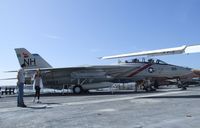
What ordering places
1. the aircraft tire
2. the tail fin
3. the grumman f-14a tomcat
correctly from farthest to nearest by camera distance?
the tail fin < the aircraft tire < the grumman f-14a tomcat

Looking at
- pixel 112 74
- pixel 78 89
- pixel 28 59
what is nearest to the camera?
pixel 112 74

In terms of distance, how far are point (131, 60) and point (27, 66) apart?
1193cm

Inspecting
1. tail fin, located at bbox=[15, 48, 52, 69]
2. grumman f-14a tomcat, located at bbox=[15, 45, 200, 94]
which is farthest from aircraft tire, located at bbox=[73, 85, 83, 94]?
tail fin, located at bbox=[15, 48, 52, 69]

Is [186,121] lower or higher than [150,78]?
lower

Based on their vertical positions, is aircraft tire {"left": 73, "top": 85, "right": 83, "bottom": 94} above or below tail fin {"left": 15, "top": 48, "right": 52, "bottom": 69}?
below

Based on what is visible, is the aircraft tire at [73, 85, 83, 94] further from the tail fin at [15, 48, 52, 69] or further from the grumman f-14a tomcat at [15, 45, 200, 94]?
the tail fin at [15, 48, 52, 69]

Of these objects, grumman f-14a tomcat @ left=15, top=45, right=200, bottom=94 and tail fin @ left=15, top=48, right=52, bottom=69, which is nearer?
grumman f-14a tomcat @ left=15, top=45, right=200, bottom=94

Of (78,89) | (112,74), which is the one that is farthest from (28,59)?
(112,74)

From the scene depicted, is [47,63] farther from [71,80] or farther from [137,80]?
[137,80]

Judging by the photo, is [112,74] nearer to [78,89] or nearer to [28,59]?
[78,89]

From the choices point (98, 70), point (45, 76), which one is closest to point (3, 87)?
point (45, 76)

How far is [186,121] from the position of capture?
7879mm

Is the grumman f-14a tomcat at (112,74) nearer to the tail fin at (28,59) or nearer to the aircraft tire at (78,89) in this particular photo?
the aircraft tire at (78,89)

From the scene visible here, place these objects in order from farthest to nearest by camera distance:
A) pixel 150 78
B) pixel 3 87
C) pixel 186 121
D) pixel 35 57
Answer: pixel 3 87 → pixel 35 57 → pixel 150 78 → pixel 186 121
